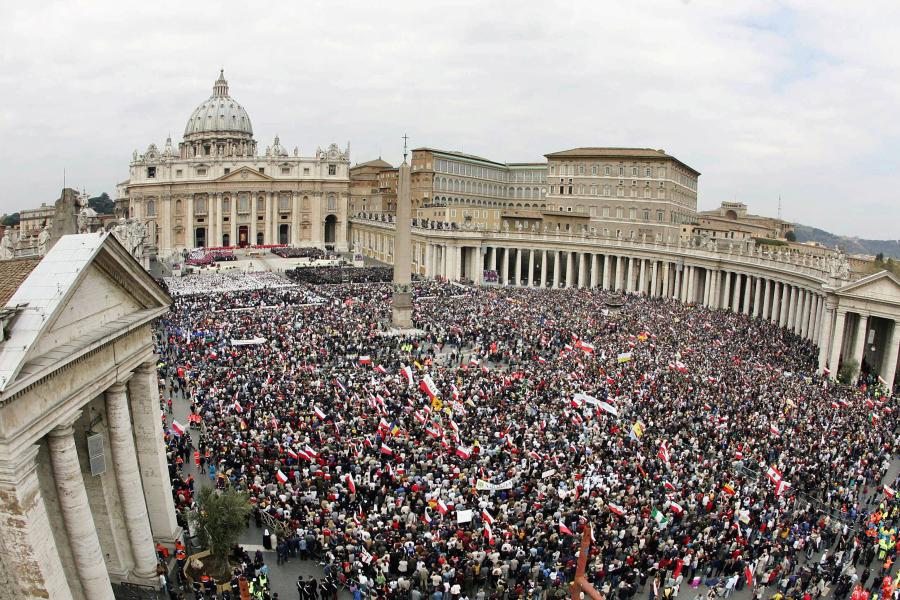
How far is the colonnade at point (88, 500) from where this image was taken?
36.3 feet

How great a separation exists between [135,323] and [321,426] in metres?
10.4

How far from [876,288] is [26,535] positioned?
4023cm

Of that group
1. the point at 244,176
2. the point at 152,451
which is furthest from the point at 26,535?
the point at 244,176

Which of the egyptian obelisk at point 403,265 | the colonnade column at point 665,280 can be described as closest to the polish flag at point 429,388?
the egyptian obelisk at point 403,265

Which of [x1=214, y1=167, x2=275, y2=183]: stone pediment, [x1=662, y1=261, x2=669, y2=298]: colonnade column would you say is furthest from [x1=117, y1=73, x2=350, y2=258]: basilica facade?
[x1=662, y1=261, x2=669, y2=298]: colonnade column

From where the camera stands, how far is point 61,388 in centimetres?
1227

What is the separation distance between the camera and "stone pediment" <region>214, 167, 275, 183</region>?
109m

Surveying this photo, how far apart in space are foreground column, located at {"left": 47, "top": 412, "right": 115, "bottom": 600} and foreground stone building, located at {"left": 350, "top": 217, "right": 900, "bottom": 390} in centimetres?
3790

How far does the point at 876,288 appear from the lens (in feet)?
122

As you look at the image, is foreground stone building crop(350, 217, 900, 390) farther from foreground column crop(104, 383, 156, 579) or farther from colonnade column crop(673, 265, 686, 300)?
foreground column crop(104, 383, 156, 579)

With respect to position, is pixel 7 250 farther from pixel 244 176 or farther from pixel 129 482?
pixel 244 176

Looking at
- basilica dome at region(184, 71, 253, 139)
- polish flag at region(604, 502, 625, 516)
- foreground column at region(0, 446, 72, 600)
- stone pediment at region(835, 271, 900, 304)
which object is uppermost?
basilica dome at region(184, 71, 253, 139)

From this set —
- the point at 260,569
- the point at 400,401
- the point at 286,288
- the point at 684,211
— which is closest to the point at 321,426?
the point at 400,401

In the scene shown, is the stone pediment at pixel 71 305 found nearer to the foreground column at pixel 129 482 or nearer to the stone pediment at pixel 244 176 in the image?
the foreground column at pixel 129 482
